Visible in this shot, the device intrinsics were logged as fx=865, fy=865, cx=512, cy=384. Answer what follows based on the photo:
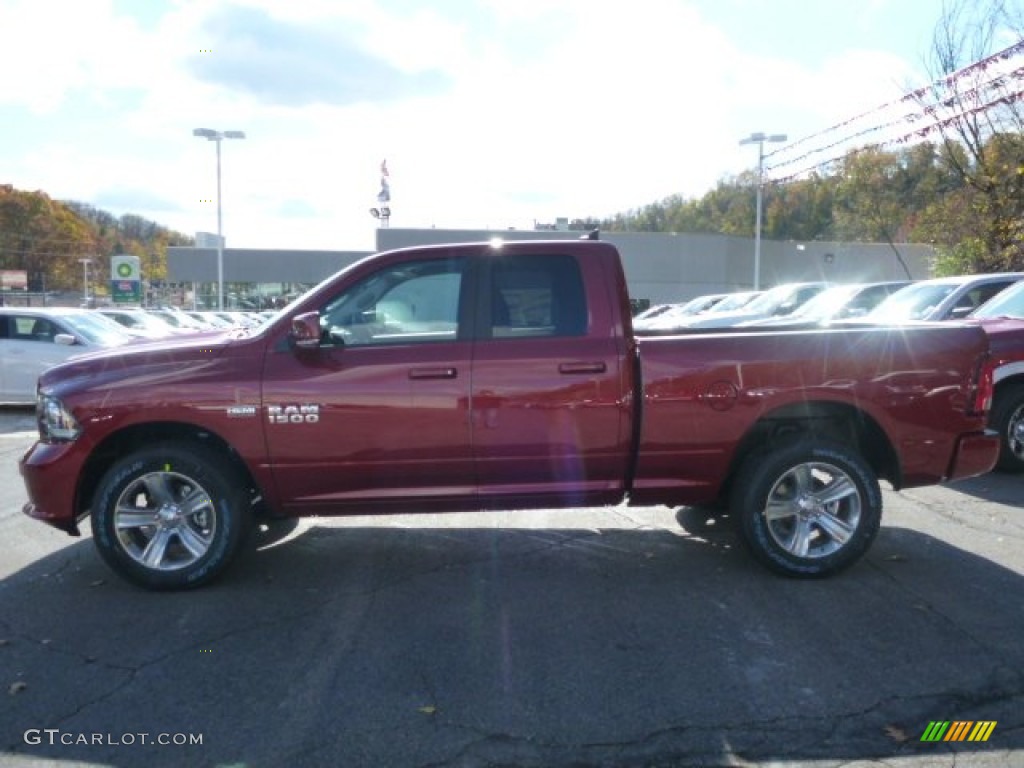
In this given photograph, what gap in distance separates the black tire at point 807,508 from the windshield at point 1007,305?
4.69 m

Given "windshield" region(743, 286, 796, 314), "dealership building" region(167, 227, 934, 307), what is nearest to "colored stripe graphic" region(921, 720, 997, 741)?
"windshield" region(743, 286, 796, 314)

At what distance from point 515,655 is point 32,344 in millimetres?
12168

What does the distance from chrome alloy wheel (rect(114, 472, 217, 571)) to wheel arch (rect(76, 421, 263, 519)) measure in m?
0.26

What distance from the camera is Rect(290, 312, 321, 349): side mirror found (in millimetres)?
4918

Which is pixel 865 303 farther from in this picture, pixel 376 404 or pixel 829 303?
pixel 376 404

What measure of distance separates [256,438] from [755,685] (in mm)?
3043

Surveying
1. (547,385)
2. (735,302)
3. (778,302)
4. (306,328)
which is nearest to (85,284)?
(735,302)

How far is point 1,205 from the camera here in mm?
86500

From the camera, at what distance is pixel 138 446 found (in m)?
5.30

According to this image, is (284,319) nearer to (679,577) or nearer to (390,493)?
(390,493)

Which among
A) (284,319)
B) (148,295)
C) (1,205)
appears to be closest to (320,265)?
(148,295)

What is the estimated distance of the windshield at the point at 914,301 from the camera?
10.7m

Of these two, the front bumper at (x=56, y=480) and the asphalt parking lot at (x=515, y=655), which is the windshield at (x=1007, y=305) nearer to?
the asphalt parking lot at (x=515, y=655)

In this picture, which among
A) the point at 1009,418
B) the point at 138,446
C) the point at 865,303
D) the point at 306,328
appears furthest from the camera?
the point at 865,303
